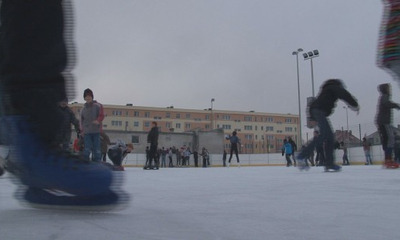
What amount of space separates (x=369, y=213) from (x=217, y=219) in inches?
17.6

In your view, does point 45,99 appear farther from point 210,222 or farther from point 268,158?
point 268,158

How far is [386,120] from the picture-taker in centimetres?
490

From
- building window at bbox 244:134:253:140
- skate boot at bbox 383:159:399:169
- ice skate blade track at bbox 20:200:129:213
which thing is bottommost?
ice skate blade track at bbox 20:200:129:213

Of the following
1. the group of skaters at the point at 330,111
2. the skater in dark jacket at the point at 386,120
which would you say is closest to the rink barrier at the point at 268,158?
the skater in dark jacket at the point at 386,120

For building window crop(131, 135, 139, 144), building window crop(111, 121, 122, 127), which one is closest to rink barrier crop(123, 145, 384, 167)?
building window crop(131, 135, 139, 144)

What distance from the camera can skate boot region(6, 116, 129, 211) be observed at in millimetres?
906

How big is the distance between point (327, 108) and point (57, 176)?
3.99m

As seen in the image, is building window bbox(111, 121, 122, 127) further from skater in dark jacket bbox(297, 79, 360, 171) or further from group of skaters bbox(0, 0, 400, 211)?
group of skaters bbox(0, 0, 400, 211)

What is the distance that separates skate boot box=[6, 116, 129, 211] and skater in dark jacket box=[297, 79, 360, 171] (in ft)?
12.3

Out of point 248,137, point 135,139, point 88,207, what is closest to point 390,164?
point 88,207

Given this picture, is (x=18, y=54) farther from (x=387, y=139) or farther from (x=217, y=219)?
(x=387, y=139)

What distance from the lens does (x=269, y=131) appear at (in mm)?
62812

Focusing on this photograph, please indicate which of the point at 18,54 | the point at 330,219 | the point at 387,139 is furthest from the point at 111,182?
the point at 387,139

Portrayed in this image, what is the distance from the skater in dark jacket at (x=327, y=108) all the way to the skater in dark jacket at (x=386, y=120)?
625 mm
